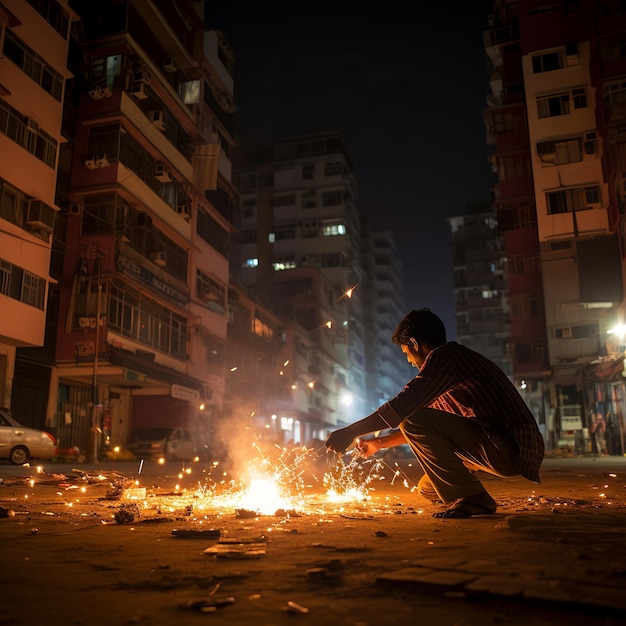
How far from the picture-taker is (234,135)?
43.8 meters

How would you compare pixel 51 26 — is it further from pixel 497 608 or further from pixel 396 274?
pixel 396 274

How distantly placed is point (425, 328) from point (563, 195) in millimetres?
33155

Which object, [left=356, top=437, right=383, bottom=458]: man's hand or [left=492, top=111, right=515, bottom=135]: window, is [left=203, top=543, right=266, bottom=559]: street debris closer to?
[left=356, top=437, right=383, bottom=458]: man's hand

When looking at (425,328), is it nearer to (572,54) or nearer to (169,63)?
(169,63)

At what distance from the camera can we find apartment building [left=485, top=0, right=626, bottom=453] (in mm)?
32031

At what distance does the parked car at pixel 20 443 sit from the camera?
19.2 meters

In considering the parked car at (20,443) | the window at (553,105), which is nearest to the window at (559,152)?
the window at (553,105)

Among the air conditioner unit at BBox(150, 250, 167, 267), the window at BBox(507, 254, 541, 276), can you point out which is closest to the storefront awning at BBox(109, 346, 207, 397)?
the air conditioner unit at BBox(150, 250, 167, 267)

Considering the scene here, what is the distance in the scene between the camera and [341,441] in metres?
4.83

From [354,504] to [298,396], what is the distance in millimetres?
50363

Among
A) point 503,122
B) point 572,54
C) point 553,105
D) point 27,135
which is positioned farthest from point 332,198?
point 27,135

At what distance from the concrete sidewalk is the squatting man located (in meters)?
0.34

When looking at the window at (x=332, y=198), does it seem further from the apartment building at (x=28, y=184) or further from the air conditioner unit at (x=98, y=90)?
the apartment building at (x=28, y=184)

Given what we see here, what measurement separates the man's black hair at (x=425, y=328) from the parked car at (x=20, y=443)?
1741 cm
